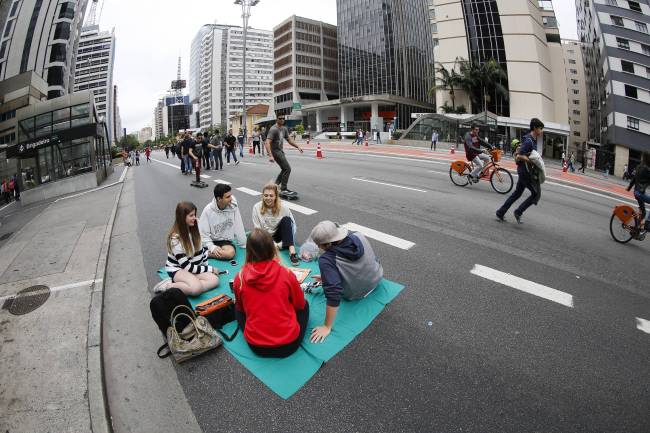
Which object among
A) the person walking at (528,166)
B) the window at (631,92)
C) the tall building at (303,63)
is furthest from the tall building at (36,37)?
the tall building at (303,63)

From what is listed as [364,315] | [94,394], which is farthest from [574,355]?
[94,394]

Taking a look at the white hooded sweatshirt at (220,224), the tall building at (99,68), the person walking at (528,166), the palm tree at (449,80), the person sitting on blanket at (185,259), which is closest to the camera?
the person sitting on blanket at (185,259)

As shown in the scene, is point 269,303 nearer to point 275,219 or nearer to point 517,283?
point 275,219

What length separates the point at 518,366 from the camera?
2.76 meters

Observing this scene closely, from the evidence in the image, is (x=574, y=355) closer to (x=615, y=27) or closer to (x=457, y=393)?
(x=457, y=393)

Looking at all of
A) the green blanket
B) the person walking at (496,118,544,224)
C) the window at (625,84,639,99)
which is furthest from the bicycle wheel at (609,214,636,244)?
the window at (625,84,639,99)

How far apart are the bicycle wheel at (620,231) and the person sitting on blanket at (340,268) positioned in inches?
211

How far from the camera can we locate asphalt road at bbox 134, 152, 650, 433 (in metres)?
2.33

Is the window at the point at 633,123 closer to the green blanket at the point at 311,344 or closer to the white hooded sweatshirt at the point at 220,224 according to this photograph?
the green blanket at the point at 311,344

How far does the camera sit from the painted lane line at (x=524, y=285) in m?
3.85

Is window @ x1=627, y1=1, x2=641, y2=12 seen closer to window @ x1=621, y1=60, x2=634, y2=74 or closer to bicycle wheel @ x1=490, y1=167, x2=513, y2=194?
window @ x1=621, y1=60, x2=634, y2=74

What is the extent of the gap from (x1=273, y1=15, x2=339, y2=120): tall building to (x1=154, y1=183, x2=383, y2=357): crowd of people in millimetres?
79613

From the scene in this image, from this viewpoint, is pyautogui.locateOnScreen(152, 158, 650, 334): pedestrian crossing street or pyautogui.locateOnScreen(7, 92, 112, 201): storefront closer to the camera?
pyautogui.locateOnScreen(152, 158, 650, 334): pedestrian crossing street

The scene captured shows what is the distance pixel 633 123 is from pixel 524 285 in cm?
5245
